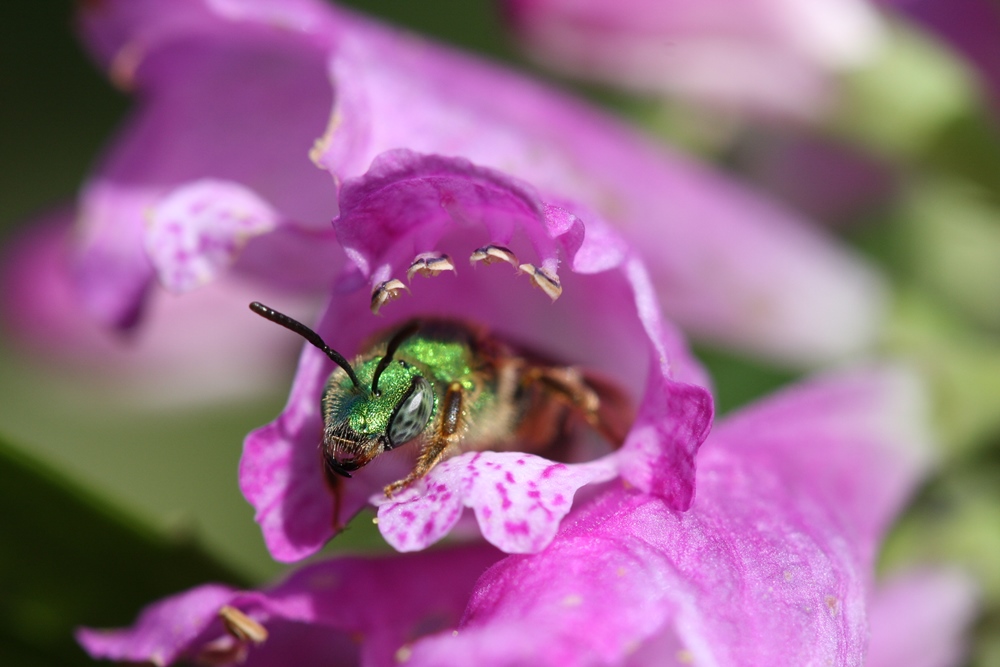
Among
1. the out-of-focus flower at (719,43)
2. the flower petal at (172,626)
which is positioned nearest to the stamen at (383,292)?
the flower petal at (172,626)

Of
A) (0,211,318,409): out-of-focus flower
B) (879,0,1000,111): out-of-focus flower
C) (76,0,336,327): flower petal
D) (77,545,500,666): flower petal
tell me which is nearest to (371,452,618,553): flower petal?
(77,545,500,666): flower petal

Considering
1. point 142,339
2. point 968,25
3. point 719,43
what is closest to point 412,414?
point 719,43

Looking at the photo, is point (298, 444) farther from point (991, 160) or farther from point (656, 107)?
point (656, 107)

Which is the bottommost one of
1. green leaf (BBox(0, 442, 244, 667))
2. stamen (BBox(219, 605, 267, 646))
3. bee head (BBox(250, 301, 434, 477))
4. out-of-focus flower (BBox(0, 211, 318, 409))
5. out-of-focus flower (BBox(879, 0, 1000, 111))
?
out-of-focus flower (BBox(0, 211, 318, 409))

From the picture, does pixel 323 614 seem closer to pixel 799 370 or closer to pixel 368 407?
pixel 368 407

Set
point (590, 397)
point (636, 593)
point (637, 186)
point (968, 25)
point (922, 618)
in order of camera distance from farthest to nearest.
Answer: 1. point (968, 25)
2. point (637, 186)
3. point (922, 618)
4. point (590, 397)
5. point (636, 593)

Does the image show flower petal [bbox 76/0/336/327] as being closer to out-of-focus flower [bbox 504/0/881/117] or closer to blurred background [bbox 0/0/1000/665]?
blurred background [bbox 0/0/1000/665]

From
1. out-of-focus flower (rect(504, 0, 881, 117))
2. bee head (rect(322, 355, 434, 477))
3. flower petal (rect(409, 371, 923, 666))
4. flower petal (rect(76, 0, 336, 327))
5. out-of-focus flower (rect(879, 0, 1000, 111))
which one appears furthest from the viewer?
out-of-focus flower (rect(879, 0, 1000, 111))

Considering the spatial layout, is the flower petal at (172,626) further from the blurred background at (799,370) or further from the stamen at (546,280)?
the stamen at (546,280)
